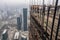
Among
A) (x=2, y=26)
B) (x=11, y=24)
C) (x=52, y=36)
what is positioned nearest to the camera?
(x=52, y=36)

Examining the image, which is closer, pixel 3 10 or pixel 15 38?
pixel 15 38

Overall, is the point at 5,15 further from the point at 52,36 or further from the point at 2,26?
the point at 52,36

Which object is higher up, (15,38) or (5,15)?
(5,15)

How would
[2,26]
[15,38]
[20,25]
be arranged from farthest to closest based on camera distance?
[2,26]
[20,25]
[15,38]

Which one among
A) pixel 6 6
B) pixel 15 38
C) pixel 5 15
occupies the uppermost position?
pixel 6 6

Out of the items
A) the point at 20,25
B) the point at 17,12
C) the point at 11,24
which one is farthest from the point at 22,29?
the point at 17,12

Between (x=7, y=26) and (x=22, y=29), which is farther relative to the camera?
(x=7, y=26)

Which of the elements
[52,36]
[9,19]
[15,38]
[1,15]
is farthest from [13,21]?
[52,36]

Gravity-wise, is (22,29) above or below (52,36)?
below

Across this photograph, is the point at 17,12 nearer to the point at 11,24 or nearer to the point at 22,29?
the point at 11,24
